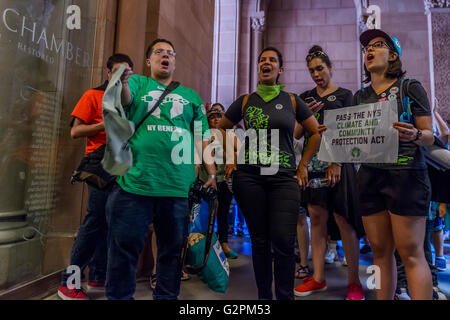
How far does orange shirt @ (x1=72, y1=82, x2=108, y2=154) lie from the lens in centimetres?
226

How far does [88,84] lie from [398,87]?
2658 millimetres

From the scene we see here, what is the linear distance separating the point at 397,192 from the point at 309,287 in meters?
1.36

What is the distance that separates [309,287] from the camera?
8.70 ft

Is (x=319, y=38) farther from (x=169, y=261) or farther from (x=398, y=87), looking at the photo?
(x=169, y=261)

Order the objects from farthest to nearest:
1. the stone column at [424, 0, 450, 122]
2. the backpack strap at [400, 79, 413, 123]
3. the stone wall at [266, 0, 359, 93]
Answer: the stone wall at [266, 0, 359, 93] → the stone column at [424, 0, 450, 122] → the backpack strap at [400, 79, 413, 123]

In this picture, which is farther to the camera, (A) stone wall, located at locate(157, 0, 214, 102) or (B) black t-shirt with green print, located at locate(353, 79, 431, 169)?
(A) stone wall, located at locate(157, 0, 214, 102)

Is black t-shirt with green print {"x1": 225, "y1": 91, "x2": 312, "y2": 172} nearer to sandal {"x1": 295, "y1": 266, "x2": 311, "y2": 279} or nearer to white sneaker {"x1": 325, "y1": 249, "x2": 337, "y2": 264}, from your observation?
sandal {"x1": 295, "y1": 266, "x2": 311, "y2": 279}

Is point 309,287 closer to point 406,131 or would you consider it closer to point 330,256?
point 330,256

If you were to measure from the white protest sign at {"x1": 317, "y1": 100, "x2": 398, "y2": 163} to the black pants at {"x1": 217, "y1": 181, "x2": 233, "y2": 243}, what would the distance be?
2.23 metres

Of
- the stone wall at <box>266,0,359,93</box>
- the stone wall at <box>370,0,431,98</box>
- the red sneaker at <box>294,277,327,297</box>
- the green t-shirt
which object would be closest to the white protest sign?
the green t-shirt

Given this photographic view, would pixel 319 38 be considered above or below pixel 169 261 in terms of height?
above

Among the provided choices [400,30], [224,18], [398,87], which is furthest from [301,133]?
[224,18]
